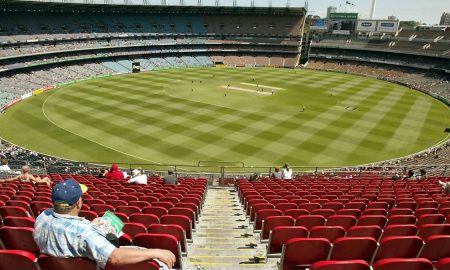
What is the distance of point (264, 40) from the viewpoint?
344 ft

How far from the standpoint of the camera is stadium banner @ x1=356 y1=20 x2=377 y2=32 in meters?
97.2

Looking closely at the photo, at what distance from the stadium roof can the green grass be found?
21.7 m

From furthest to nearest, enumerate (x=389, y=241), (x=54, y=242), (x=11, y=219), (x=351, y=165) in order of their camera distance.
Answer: (x=351, y=165) → (x=11, y=219) → (x=389, y=241) → (x=54, y=242)

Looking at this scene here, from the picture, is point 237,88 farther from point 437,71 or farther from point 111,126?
point 437,71

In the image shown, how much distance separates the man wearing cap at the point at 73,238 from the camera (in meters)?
3.44

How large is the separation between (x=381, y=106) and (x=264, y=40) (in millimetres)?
61730

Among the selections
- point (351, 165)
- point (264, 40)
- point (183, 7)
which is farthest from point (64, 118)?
point (264, 40)

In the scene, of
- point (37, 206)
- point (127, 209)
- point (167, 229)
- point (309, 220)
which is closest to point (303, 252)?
point (309, 220)

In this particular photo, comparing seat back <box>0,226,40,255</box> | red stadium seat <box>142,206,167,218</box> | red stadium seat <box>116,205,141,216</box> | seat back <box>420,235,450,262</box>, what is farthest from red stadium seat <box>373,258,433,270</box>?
red stadium seat <box>116,205,141,216</box>

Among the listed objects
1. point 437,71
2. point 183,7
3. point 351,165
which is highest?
point 183,7

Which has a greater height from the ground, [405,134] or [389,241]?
[389,241]

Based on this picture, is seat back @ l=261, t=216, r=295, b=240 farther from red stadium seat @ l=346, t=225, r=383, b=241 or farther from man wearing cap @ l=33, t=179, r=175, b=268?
man wearing cap @ l=33, t=179, r=175, b=268

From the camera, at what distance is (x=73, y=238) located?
Answer: 3555mm

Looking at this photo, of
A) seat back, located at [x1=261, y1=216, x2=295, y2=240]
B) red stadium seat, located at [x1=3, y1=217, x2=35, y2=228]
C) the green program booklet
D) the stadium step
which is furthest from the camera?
seat back, located at [x1=261, y1=216, x2=295, y2=240]
